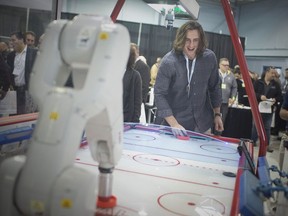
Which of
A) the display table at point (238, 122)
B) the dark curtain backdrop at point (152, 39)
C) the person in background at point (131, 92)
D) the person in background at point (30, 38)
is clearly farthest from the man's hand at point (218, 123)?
the dark curtain backdrop at point (152, 39)

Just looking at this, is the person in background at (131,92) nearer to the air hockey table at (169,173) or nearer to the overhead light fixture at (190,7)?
the overhead light fixture at (190,7)

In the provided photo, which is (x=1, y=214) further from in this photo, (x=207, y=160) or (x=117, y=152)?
(x=207, y=160)

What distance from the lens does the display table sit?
6.31 metres

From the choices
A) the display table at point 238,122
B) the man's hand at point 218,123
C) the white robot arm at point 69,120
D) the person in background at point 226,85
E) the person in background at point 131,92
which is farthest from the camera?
the display table at point 238,122

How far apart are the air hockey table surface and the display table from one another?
430 cm

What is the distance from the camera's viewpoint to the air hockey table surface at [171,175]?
1091mm

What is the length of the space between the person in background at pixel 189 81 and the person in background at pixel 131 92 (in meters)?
0.78

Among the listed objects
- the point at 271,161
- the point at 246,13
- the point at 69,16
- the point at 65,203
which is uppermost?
the point at 246,13

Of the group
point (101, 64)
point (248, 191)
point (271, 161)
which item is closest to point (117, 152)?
point (101, 64)

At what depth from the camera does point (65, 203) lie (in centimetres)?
75

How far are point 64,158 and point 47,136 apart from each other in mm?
65

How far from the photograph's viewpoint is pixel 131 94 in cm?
316

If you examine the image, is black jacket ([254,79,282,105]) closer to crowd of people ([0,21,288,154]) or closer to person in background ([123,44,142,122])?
person in background ([123,44,142,122])

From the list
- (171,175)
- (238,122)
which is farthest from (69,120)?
(238,122)
